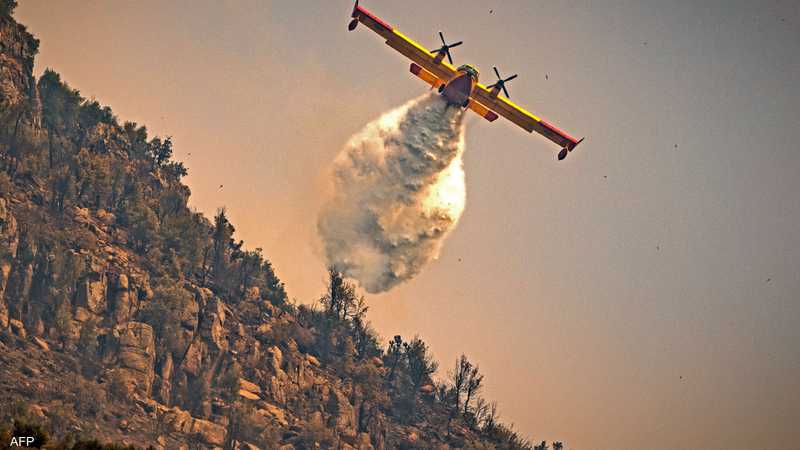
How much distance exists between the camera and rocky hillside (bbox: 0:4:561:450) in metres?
87.6

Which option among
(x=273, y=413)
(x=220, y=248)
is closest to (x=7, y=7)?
(x=220, y=248)

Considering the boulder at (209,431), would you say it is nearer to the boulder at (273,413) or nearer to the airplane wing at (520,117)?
the boulder at (273,413)

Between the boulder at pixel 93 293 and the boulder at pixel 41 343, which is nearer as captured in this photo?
the boulder at pixel 41 343

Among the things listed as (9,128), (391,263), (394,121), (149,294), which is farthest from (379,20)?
(9,128)

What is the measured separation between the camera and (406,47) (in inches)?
3223

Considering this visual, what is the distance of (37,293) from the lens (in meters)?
92.7

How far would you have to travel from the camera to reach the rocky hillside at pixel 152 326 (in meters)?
87.6

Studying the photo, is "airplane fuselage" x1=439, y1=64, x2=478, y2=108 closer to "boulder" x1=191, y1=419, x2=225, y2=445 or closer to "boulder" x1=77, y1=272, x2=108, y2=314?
"boulder" x1=191, y1=419, x2=225, y2=445

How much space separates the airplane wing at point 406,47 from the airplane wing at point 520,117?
144 inches

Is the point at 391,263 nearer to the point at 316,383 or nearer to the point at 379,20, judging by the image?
the point at 316,383

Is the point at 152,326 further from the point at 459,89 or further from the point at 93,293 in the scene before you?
the point at 459,89

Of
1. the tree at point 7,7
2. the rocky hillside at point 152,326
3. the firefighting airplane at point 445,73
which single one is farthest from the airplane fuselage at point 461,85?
the tree at point 7,7

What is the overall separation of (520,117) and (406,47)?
12948mm

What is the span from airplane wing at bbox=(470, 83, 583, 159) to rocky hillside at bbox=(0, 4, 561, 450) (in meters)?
35.3
